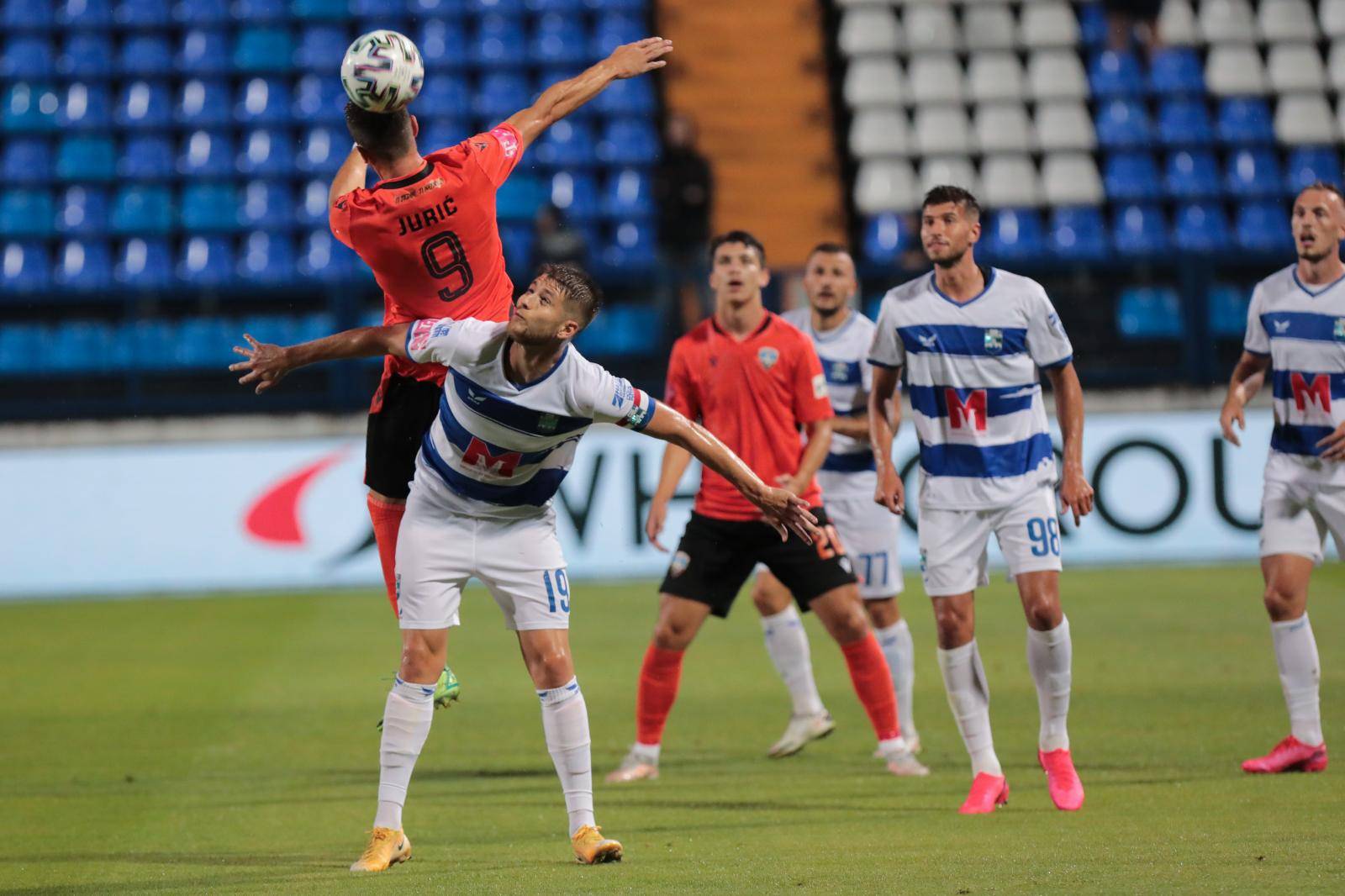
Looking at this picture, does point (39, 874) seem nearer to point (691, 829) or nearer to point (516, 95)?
point (691, 829)

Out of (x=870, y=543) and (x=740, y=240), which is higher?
(x=740, y=240)

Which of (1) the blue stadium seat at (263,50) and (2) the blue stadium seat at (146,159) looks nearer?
(2) the blue stadium seat at (146,159)

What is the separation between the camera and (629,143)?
19641 millimetres

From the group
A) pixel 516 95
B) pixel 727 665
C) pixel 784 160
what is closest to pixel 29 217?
pixel 516 95

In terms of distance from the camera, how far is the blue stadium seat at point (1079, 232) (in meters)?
18.6

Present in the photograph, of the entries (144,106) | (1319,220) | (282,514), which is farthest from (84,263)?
(1319,220)

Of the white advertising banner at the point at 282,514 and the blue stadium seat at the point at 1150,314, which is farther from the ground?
the blue stadium seat at the point at 1150,314

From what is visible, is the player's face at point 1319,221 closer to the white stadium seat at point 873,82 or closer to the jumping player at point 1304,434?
the jumping player at point 1304,434

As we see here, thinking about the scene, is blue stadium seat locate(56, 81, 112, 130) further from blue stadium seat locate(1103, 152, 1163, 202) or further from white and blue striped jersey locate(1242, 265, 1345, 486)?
white and blue striped jersey locate(1242, 265, 1345, 486)

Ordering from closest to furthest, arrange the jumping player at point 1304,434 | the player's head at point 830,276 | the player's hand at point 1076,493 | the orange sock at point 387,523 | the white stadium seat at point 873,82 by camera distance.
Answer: the orange sock at point 387,523, the player's hand at point 1076,493, the jumping player at point 1304,434, the player's head at point 830,276, the white stadium seat at point 873,82

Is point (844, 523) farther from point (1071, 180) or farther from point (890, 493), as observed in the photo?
point (1071, 180)

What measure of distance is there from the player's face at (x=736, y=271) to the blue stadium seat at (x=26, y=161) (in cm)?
1258

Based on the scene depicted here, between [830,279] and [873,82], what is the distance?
12319 millimetres

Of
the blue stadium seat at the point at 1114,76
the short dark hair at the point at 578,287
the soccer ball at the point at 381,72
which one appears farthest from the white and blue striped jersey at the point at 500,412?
the blue stadium seat at the point at 1114,76
